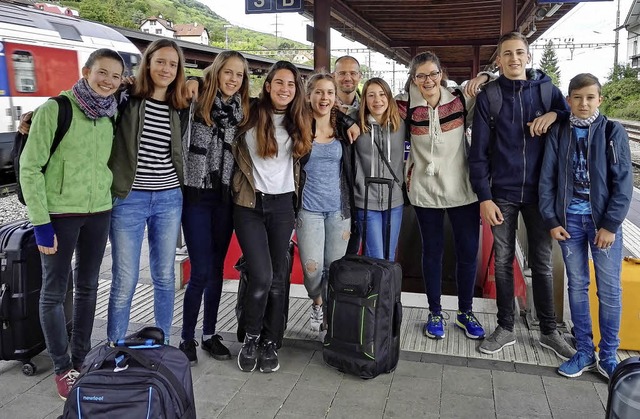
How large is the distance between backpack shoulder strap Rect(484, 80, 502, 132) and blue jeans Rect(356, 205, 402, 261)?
0.75m

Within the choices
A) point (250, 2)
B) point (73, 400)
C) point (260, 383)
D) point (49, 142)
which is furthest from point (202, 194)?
point (250, 2)

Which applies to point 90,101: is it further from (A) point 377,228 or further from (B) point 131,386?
(A) point 377,228

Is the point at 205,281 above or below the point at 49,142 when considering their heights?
below

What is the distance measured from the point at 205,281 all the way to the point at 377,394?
1.18m

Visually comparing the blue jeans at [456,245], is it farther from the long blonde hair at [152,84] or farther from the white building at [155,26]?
the white building at [155,26]

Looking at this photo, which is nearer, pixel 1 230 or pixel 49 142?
pixel 49 142

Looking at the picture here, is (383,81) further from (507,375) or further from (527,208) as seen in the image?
(507,375)

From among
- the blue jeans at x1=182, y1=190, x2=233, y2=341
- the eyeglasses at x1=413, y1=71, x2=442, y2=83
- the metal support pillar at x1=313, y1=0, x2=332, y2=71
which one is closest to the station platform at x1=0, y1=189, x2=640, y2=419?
the blue jeans at x1=182, y1=190, x2=233, y2=341

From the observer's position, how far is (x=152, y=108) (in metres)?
2.88

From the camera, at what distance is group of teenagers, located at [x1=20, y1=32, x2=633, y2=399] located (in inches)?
109

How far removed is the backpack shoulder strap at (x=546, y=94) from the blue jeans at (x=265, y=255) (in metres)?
1.56

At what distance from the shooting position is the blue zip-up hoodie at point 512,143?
314 centimetres

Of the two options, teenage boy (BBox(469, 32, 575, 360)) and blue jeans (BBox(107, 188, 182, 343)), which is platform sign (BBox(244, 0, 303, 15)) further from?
blue jeans (BBox(107, 188, 182, 343))

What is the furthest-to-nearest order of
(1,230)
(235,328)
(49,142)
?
(235,328) < (1,230) < (49,142)
